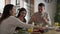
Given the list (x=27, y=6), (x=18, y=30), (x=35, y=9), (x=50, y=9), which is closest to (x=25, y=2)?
(x=27, y=6)

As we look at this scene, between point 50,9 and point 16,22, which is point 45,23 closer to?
point 16,22

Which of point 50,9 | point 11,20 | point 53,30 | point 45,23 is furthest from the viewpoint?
point 50,9

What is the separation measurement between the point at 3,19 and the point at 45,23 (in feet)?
2.81

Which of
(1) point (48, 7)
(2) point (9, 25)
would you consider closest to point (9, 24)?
(2) point (9, 25)

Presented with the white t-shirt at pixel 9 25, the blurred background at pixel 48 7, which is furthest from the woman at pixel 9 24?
the blurred background at pixel 48 7

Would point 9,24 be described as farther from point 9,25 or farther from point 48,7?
point 48,7

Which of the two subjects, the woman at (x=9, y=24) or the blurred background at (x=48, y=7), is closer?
the woman at (x=9, y=24)

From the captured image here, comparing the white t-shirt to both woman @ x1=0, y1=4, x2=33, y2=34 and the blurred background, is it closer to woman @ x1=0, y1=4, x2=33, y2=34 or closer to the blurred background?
woman @ x1=0, y1=4, x2=33, y2=34

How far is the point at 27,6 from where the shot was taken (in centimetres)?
682

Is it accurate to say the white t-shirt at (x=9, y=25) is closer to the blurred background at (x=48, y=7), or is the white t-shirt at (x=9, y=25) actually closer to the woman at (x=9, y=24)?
the woman at (x=9, y=24)

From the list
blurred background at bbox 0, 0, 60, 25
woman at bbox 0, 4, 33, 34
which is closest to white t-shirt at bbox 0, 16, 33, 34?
woman at bbox 0, 4, 33, 34

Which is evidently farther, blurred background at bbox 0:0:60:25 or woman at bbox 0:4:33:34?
blurred background at bbox 0:0:60:25

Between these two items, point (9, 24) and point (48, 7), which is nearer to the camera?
point (9, 24)

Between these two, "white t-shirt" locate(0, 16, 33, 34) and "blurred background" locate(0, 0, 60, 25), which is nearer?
"white t-shirt" locate(0, 16, 33, 34)
